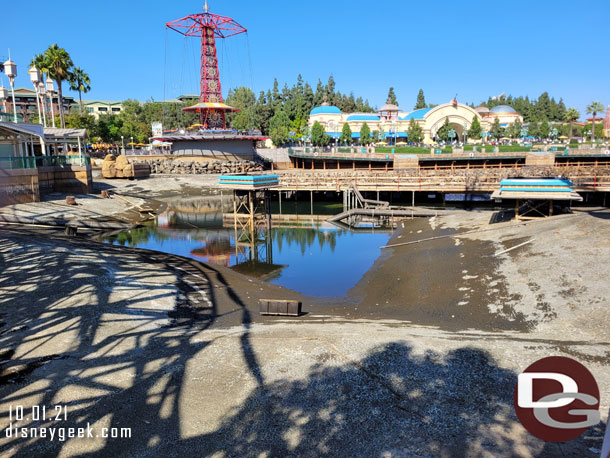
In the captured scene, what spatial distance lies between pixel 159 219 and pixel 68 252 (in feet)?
73.7

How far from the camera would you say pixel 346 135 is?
9669cm

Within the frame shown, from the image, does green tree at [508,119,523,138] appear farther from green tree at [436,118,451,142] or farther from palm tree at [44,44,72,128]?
palm tree at [44,44,72,128]

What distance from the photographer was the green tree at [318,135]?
9281cm

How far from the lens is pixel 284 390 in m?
8.83

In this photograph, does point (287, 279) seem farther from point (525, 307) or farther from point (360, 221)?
point (360, 221)

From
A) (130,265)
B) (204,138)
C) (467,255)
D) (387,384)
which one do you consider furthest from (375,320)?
(204,138)

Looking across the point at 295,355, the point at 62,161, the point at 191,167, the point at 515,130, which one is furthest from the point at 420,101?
the point at 295,355

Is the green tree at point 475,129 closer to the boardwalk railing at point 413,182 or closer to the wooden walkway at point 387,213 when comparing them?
the boardwalk railing at point 413,182

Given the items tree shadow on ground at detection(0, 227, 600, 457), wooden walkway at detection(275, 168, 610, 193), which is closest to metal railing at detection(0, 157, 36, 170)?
tree shadow on ground at detection(0, 227, 600, 457)

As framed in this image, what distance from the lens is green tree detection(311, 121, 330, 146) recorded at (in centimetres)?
9281

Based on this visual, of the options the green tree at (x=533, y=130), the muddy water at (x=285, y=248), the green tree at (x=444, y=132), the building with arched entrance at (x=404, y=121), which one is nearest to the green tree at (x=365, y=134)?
the building with arched entrance at (x=404, y=121)

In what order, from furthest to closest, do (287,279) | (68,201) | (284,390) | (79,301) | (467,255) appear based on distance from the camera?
(68,201) < (287,279) < (467,255) < (79,301) < (284,390)

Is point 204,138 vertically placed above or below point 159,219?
above

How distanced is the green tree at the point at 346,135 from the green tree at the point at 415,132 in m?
12.9
